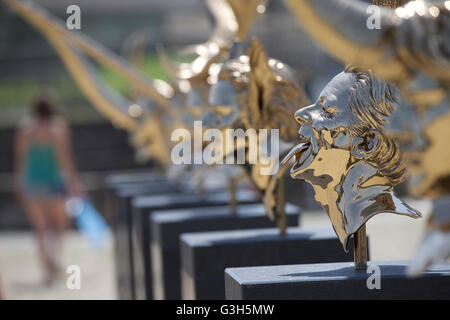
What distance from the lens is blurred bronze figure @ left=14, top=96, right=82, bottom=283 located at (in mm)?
8109

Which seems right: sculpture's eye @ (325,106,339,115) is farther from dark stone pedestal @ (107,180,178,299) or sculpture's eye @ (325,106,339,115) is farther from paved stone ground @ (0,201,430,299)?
dark stone pedestal @ (107,180,178,299)

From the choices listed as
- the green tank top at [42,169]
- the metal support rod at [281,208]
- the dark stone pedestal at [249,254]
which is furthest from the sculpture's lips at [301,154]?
the green tank top at [42,169]

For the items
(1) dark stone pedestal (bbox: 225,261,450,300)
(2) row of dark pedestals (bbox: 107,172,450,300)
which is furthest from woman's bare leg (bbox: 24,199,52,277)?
(1) dark stone pedestal (bbox: 225,261,450,300)

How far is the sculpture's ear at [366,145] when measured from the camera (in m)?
2.49

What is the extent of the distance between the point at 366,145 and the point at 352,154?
5cm

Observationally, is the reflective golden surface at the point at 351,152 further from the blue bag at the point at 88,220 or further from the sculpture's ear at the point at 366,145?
the blue bag at the point at 88,220

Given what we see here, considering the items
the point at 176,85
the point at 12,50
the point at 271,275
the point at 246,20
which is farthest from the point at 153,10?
the point at 271,275

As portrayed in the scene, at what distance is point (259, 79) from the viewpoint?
10.8 ft

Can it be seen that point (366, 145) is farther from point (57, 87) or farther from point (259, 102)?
point (57, 87)

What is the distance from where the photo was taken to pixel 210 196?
528cm

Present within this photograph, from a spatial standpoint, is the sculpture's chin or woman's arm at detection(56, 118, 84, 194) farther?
woman's arm at detection(56, 118, 84, 194)

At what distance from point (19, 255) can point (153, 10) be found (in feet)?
31.4

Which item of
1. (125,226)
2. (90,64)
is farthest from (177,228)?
(90,64)

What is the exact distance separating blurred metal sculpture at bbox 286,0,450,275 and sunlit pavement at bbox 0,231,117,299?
524 centimetres
